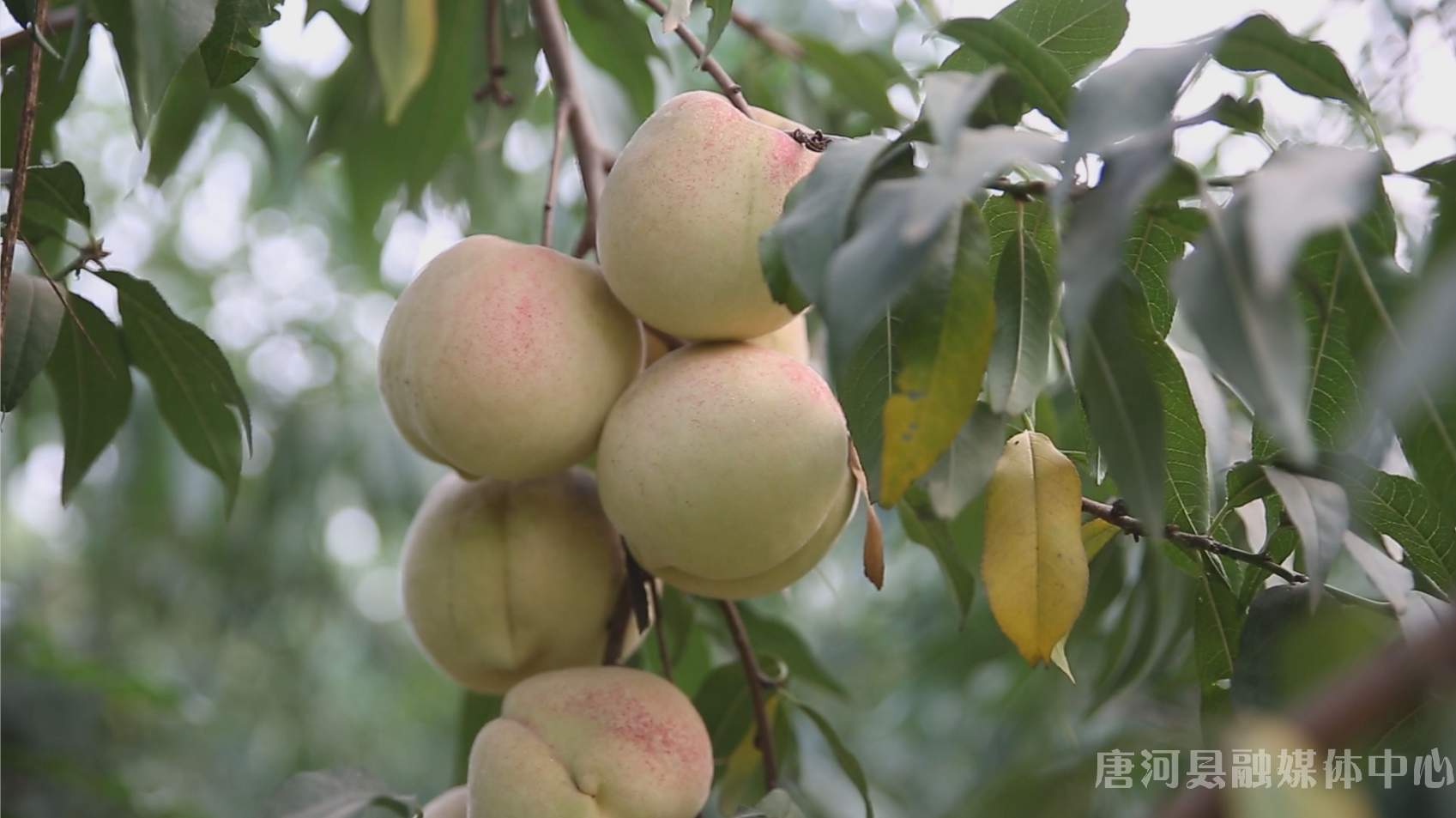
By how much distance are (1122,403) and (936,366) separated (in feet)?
0.26

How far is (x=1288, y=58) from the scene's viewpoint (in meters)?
0.57

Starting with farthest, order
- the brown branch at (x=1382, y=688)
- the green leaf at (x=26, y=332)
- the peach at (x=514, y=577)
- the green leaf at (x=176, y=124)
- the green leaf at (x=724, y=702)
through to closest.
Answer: the green leaf at (x=176, y=124) → the green leaf at (x=724, y=702) → the peach at (x=514, y=577) → the green leaf at (x=26, y=332) → the brown branch at (x=1382, y=688)

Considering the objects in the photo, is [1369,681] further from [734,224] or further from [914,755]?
[914,755]

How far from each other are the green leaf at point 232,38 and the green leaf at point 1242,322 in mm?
575

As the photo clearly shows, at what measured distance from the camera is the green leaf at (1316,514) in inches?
20.7

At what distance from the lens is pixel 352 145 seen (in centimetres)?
134

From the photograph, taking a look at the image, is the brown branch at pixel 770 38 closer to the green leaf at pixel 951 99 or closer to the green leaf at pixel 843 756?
the green leaf at pixel 843 756

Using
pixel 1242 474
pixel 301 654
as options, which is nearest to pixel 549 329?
pixel 1242 474

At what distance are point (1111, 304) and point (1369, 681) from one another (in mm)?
257

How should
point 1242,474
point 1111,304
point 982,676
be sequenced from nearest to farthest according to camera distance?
1. point 1111,304
2. point 1242,474
3. point 982,676

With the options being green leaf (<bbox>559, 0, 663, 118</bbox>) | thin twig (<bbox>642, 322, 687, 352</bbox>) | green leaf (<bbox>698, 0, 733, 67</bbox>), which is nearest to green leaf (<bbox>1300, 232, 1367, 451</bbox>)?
green leaf (<bbox>698, 0, 733, 67</bbox>)

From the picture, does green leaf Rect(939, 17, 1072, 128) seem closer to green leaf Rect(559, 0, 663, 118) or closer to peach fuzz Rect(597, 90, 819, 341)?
peach fuzz Rect(597, 90, 819, 341)

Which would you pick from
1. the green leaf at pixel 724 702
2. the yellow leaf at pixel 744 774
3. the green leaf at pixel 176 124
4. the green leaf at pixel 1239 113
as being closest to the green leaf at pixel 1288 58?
the green leaf at pixel 1239 113

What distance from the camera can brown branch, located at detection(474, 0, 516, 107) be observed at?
1.14 meters
